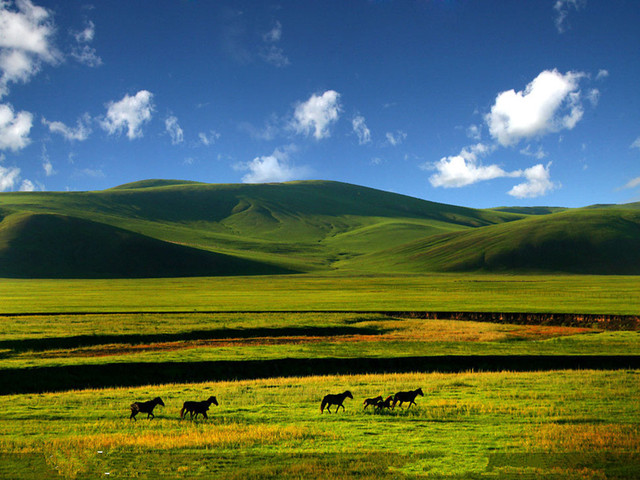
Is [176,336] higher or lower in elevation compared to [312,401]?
lower

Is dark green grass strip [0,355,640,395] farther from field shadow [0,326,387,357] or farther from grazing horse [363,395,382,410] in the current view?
grazing horse [363,395,382,410]

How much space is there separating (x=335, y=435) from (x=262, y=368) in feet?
56.8

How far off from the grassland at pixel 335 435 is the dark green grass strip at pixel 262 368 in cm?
605

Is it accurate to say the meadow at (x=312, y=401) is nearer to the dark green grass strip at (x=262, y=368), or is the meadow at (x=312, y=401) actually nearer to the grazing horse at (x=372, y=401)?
the dark green grass strip at (x=262, y=368)

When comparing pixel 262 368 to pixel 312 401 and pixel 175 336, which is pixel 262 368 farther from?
pixel 175 336

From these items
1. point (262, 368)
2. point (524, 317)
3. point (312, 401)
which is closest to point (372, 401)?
point (312, 401)

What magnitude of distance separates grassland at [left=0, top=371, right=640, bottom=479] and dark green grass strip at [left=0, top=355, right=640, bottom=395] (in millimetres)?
6048

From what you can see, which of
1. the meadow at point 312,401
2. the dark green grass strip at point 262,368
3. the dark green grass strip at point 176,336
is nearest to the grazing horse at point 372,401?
the meadow at point 312,401

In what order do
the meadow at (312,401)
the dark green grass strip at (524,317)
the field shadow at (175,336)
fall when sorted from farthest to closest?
the dark green grass strip at (524,317), the field shadow at (175,336), the meadow at (312,401)

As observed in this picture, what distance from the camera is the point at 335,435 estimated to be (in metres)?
15.7

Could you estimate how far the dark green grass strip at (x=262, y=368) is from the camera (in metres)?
29.0

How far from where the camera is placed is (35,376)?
29.0 metres

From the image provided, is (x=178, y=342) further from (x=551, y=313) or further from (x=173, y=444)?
(x=551, y=313)

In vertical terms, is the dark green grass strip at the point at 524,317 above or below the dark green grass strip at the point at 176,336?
below
